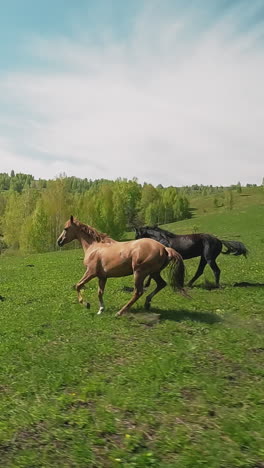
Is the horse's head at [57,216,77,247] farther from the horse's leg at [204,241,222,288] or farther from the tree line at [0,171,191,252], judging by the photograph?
the tree line at [0,171,191,252]

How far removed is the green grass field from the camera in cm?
559

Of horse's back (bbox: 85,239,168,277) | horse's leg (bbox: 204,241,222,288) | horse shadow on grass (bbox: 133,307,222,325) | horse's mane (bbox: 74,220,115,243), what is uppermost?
horse's mane (bbox: 74,220,115,243)

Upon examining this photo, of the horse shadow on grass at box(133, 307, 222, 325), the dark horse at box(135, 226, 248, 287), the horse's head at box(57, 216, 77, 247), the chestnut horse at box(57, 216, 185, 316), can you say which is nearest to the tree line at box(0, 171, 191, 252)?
the dark horse at box(135, 226, 248, 287)

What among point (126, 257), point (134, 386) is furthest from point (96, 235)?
point (134, 386)

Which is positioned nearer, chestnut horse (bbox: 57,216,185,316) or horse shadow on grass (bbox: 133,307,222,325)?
horse shadow on grass (bbox: 133,307,222,325)

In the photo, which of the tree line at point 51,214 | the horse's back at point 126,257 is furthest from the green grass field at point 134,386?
the tree line at point 51,214

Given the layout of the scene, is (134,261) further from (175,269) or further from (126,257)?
(175,269)

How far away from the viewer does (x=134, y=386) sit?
24.8 feet

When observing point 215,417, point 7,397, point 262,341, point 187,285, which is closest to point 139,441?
point 215,417

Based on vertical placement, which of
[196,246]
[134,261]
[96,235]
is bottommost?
[196,246]

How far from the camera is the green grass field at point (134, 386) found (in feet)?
18.4

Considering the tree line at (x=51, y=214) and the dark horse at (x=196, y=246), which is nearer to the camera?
the dark horse at (x=196, y=246)

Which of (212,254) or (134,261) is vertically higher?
(134,261)

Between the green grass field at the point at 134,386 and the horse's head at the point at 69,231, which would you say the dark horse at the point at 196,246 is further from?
the horse's head at the point at 69,231
